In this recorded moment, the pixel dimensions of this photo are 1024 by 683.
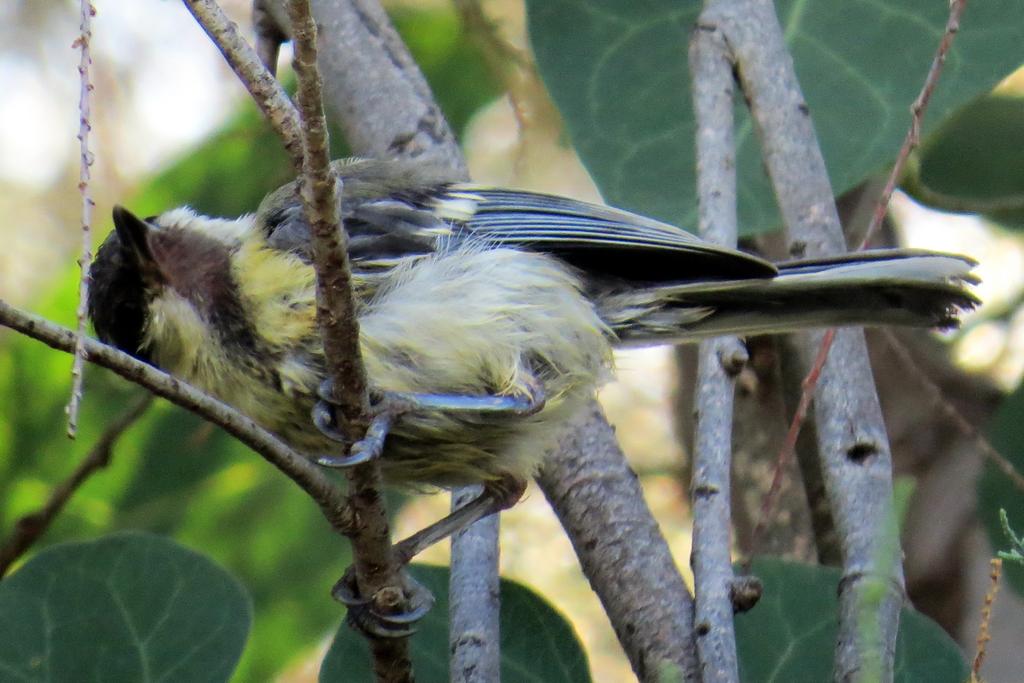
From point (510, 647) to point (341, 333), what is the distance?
33.4 inches

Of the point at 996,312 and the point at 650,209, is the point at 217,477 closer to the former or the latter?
the point at 650,209

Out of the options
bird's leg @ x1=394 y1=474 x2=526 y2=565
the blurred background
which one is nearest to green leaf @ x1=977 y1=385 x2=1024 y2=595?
the blurred background

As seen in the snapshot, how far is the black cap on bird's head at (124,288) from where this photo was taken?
1962mm

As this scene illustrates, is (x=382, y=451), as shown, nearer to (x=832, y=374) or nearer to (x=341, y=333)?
(x=341, y=333)

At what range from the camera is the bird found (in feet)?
6.02

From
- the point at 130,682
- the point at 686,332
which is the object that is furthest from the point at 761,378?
the point at 130,682

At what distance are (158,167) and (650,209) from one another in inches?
49.0

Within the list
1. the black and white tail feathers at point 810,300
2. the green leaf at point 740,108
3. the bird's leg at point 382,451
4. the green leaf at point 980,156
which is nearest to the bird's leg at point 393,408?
the bird's leg at point 382,451

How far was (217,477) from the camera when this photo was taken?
2.92 meters

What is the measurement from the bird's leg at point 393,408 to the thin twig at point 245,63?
0.42 meters

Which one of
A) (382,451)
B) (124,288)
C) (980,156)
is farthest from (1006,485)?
(124,288)

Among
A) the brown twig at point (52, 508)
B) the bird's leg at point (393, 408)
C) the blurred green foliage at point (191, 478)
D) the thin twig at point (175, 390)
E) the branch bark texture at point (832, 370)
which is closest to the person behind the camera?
the thin twig at point (175, 390)

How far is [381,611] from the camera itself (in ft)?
5.69

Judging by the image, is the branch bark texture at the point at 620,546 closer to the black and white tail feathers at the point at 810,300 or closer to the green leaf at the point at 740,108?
the black and white tail feathers at the point at 810,300
